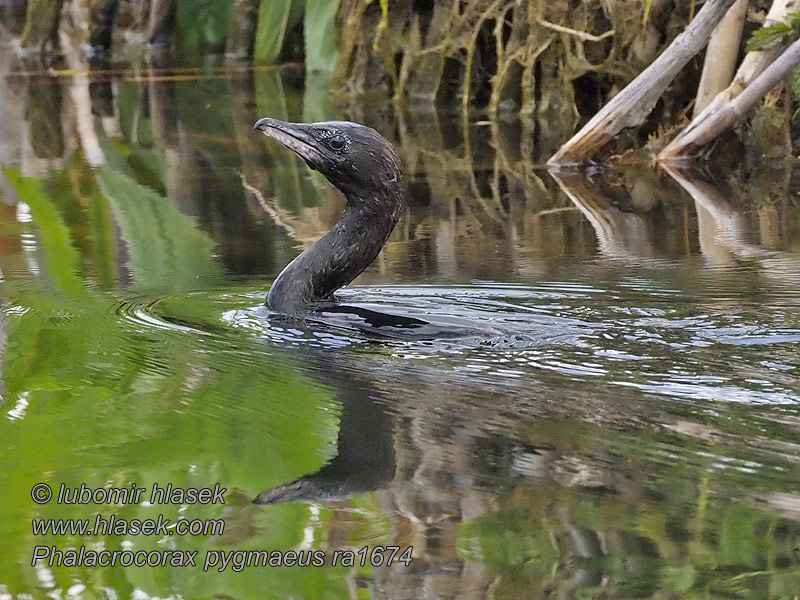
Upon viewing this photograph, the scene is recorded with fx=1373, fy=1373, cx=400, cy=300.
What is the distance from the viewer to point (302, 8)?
17.9m

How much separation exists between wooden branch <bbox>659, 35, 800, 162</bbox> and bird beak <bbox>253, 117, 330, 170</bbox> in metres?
4.14

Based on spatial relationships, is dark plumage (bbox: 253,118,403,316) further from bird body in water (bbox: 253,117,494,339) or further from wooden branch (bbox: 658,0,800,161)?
wooden branch (bbox: 658,0,800,161)

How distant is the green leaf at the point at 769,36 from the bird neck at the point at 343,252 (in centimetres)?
425

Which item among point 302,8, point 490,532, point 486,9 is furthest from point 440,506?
point 302,8

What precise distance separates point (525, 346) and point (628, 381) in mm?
504

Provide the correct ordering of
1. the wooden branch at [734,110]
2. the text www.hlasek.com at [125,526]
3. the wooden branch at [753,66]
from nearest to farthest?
the text www.hlasek.com at [125,526]
the wooden branch at [734,110]
the wooden branch at [753,66]

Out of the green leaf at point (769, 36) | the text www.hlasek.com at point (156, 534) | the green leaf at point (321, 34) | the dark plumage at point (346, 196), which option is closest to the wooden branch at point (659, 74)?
the green leaf at point (769, 36)

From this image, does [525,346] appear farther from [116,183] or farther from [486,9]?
[486,9]

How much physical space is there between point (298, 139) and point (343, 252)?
42 centimetres

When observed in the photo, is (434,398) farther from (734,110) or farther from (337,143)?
(734,110)

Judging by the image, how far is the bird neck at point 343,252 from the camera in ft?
15.5

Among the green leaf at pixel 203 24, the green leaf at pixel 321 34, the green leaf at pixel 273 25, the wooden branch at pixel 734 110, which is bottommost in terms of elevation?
the wooden branch at pixel 734 110

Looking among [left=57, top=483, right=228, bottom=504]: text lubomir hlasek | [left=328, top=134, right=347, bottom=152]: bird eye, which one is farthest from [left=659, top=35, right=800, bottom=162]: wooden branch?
[left=57, top=483, right=228, bottom=504]: text lubomir hlasek

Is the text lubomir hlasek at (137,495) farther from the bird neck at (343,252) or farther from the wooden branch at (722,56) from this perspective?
the wooden branch at (722,56)
